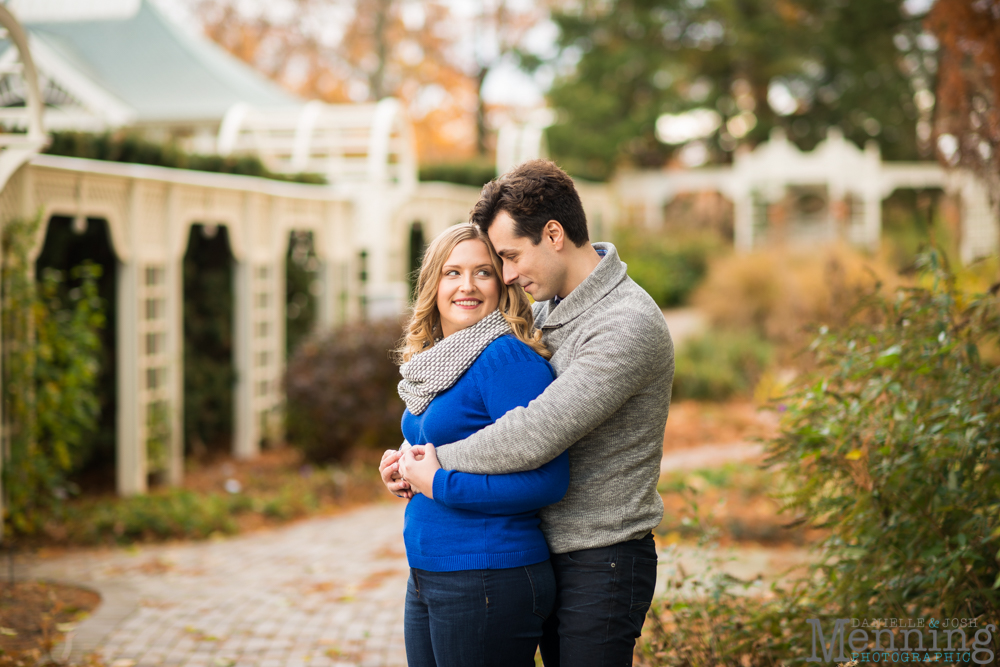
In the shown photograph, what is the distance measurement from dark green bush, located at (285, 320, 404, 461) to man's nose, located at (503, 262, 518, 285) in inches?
207

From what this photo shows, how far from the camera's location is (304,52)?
2544 cm

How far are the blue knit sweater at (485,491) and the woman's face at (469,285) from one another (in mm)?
134

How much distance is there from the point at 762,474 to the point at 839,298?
1500mm

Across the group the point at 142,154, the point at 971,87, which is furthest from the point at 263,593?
the point at 971,87

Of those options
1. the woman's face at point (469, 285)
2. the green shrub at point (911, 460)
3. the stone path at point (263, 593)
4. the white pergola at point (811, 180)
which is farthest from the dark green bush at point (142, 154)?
the white pergola at point (811, 180)

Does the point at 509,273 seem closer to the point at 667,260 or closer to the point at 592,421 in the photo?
the point at 592,421

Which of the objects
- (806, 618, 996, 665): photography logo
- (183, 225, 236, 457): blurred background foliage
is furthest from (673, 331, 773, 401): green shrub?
(806, 618, 996, 665): photography logo

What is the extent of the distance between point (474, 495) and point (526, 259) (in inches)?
23.2

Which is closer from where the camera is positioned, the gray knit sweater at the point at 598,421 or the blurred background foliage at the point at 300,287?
the gray knit sweater at the point at 598,421

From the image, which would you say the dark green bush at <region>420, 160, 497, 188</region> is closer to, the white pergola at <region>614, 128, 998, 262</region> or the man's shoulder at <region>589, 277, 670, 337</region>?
the white pergola at <region>614, 128, 998, 262</region>

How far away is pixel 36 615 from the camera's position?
4.11 metres

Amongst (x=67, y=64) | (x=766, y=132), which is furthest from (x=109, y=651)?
(x=766, y=132)

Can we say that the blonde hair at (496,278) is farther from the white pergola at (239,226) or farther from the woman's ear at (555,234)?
the white pergola at (239,226)

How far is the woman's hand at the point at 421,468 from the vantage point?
211cm
